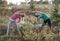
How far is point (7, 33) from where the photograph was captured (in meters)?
11.2

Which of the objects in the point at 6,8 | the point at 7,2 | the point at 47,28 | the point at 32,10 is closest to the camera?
the point at 47,28

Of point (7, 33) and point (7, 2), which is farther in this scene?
point (7, 2)

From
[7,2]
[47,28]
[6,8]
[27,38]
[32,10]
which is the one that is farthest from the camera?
[7,2]

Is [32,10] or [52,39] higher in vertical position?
[32,10]

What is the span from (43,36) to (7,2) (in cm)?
547

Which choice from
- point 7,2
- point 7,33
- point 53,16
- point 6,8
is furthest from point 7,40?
point 7,2

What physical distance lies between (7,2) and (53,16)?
15.6 feet

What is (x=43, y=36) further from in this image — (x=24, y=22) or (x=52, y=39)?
(x=24, y=22)

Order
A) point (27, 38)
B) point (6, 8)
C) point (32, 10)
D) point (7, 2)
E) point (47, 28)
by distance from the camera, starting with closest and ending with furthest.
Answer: point (27, 38) → point (47, 28) → point (32, 10) → point (6, 8) → point (7, 2)

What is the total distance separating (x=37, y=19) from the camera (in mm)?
12016

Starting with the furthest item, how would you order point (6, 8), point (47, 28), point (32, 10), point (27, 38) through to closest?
point (6, 8) → point (32, 10) → point (47, 28) → point (27, 38)

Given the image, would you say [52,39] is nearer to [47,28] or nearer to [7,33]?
[47,28]

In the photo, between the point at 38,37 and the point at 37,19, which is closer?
the point at 38,37

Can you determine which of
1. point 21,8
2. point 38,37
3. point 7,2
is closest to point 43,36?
point 38,37
